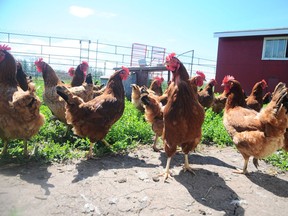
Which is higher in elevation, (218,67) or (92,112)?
(218,67)

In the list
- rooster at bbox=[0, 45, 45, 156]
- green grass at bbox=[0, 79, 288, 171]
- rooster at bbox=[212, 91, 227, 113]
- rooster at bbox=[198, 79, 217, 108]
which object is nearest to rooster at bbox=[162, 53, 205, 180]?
green grass at bbox=[0, 79, 288, 171]

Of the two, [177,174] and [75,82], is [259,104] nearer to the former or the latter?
[177,174]

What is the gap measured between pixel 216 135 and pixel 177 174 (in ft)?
7.66

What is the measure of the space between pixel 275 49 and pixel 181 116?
47.4 feet

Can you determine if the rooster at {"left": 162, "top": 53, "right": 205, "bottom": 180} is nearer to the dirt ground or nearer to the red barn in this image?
the dirt ground

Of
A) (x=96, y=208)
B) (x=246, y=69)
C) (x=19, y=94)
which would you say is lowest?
(x=96, y=208)

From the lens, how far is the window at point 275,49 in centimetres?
1477

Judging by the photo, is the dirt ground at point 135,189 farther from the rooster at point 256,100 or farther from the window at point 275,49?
the window at point 275,49

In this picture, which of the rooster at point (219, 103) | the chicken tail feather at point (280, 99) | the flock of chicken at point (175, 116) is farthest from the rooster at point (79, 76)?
the chicken tail feather at point (280, 99)

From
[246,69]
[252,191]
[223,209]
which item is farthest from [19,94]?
[246,69]

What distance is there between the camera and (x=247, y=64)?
53.1ft

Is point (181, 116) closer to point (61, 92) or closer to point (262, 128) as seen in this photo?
point (262, 128)

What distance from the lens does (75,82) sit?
7062 mm

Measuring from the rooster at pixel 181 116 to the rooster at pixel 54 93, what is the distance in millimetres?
2592
